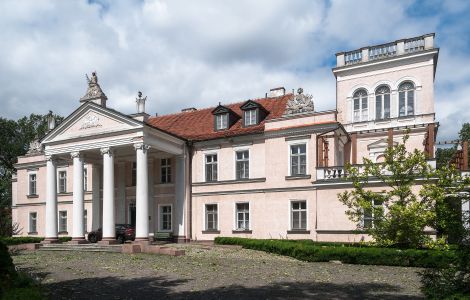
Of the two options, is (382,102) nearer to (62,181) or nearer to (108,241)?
(108,241)

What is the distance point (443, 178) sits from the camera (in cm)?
1778

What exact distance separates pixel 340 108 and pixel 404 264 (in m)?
12.9

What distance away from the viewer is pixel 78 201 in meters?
26.8

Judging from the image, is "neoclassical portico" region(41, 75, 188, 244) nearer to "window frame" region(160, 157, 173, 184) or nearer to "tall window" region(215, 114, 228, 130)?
"window frame" region(160, 157, 173, 184)

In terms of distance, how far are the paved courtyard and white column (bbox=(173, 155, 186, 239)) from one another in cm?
832

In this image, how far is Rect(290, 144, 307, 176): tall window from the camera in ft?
82.4

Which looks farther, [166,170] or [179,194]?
[166,170]

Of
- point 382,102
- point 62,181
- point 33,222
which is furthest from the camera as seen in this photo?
point 33,222

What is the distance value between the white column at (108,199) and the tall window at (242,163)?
7628 millimetres

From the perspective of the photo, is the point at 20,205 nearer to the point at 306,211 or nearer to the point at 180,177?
the point at 180,177

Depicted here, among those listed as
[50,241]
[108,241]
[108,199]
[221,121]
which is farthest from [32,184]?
[221,121]

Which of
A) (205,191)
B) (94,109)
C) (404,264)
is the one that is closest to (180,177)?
(205,191)

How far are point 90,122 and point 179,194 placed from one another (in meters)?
7.09

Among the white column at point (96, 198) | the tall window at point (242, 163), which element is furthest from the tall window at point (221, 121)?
the white column at point (96, 198)
